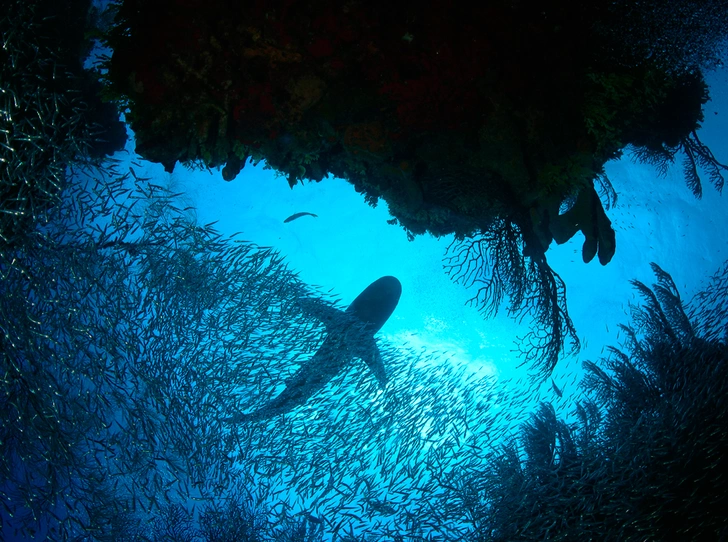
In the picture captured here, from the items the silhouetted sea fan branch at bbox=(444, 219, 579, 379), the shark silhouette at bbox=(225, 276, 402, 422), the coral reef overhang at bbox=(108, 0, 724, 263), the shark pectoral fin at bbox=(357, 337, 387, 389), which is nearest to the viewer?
the coral reef overhang at bbox=(108, 0, 724, 263)

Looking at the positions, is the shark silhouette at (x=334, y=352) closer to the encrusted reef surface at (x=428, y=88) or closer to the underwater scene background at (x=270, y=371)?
the underwater scene background at (x=270, y=371)

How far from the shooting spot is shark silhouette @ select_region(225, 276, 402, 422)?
6.49m

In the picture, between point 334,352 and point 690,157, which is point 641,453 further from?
point 334,352

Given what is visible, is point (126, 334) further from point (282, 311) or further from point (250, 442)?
point (250, 442)

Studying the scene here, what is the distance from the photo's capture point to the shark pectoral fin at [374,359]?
22.4ft

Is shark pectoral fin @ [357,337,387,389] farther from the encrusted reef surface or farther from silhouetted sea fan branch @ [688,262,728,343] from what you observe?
silhouetted sea fan branch @ [688,262,728,343]

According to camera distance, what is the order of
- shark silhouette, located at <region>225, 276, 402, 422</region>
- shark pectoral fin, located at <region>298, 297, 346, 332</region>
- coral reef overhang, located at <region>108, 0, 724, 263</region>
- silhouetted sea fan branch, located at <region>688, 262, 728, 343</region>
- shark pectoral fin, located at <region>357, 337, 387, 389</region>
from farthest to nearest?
shark pectoral fin, located at <region>357, 337, 387, 389</region> < shark pectoral fin, located at <region>298, 297, 346, 332</region> < shark silhouette, located at <region>225, 276, 402, 422</region> < silhouetted sea fan branch, located at <region>688, 262, 728, 343</region> < coral reef overhang, located at <region>108, 0, 724, 263</region>

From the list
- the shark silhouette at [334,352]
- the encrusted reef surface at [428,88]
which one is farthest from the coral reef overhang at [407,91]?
the shark silhouette at [334,352]

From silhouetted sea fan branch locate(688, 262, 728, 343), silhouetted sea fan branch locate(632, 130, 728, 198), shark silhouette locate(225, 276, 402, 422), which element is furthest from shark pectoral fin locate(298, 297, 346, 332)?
silhouetted sea fan branch locate(688, 262, 728, 343)

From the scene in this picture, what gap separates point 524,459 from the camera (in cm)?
623

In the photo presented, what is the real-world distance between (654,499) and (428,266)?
1447 cm

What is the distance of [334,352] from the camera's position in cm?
666

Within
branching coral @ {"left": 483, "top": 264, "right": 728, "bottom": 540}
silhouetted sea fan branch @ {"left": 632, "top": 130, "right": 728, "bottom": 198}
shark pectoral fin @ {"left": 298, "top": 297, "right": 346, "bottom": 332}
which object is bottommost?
branching coral @ {"left": 483, "top": 264, "right": 728, "bottom": 540}

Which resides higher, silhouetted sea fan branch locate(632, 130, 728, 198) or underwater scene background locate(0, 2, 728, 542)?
silhouetted sea fan branch locate(632, 130, 728, 198)
